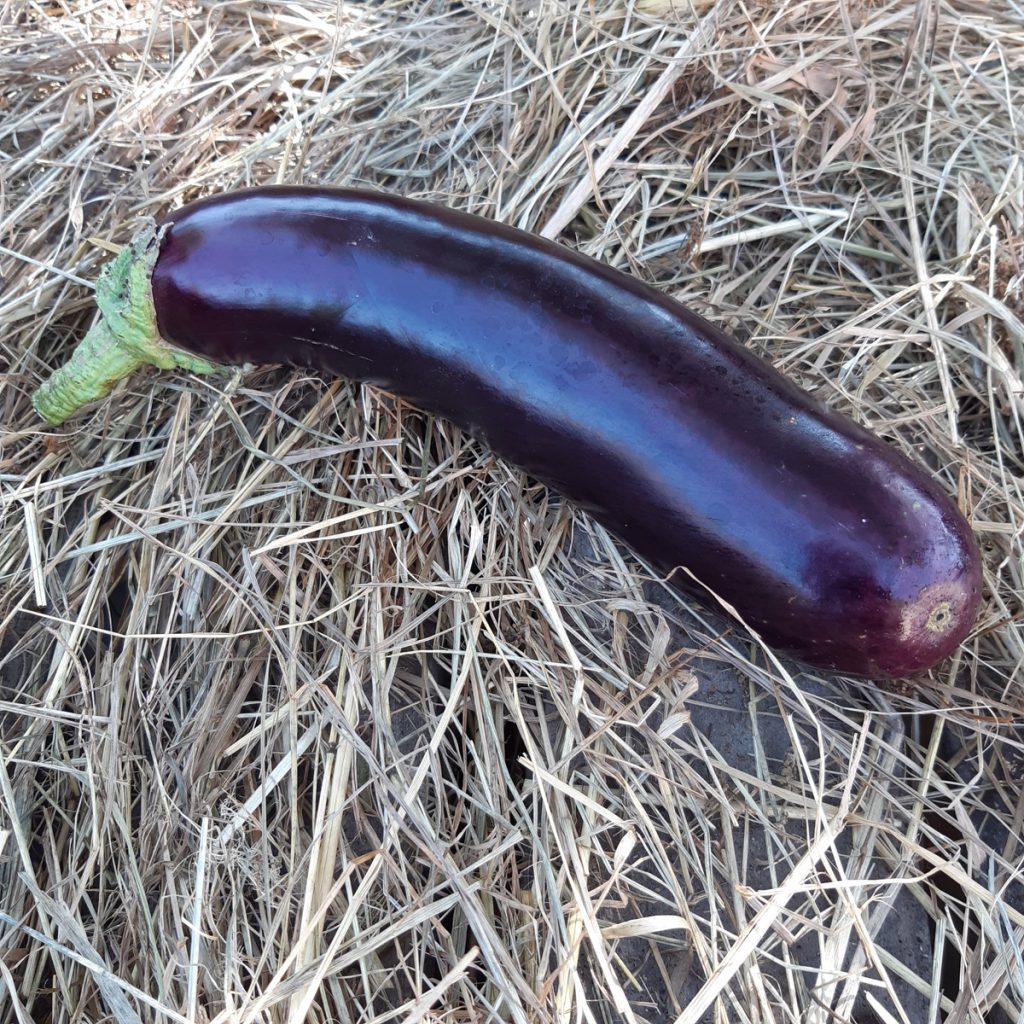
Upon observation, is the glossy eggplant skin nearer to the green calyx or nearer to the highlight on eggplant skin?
the highlight on eggplant skin

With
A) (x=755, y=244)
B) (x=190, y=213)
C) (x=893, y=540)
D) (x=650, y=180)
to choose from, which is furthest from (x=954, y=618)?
(x=190, y=213)

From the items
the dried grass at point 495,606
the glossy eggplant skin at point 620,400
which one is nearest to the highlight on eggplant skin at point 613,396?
the glossy eggplant skin at point 620,400

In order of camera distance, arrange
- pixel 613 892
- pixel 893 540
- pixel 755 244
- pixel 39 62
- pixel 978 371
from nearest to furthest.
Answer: pixel 893 540, pixel 613 892, pixel 978 371, pixel 755 244, pixel 39 62

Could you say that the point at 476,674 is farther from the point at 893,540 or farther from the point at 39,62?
the point at 39,62

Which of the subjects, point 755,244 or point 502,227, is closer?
point 502,227

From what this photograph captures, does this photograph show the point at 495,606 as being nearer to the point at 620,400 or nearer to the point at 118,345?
the point at 620,400

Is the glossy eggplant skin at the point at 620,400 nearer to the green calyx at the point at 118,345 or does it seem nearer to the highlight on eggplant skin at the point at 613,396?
the highlight on eggplant skin at the point at 613,396

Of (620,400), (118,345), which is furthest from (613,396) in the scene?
(118,345)

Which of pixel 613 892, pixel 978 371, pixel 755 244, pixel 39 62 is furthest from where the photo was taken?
pixel 39 62
